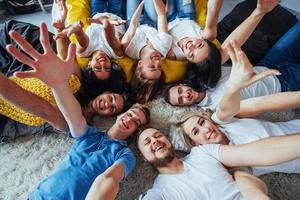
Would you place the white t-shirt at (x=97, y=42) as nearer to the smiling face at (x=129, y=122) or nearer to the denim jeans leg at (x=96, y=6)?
the denim jeans leg at (x=96, y=6)

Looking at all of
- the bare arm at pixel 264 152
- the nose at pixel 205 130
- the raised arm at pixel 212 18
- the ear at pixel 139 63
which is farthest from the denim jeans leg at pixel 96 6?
the bare arm at pixel 264 152

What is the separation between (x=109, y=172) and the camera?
98 cm

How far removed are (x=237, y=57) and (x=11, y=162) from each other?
99 centimetres

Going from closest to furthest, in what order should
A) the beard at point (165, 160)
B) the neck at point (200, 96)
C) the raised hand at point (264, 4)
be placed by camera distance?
the beard at point (165, 160) → the raised hand at point (264, 4) → the neck at point (200, 96)

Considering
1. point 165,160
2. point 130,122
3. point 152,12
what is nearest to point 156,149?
point 165,160

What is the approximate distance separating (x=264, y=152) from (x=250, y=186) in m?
0.13

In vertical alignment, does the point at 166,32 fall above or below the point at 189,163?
above

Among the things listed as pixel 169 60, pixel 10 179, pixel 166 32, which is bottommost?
pixel 10 179

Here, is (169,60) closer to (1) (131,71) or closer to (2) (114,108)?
(1) (131,71)

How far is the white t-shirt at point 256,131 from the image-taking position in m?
1.08

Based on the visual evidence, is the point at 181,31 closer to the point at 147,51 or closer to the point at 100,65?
the point at 147,51

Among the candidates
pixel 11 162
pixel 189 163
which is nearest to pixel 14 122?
pixel 11 162

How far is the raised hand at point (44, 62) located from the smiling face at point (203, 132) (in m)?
0.57

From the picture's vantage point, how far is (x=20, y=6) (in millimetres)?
Result: 2381
